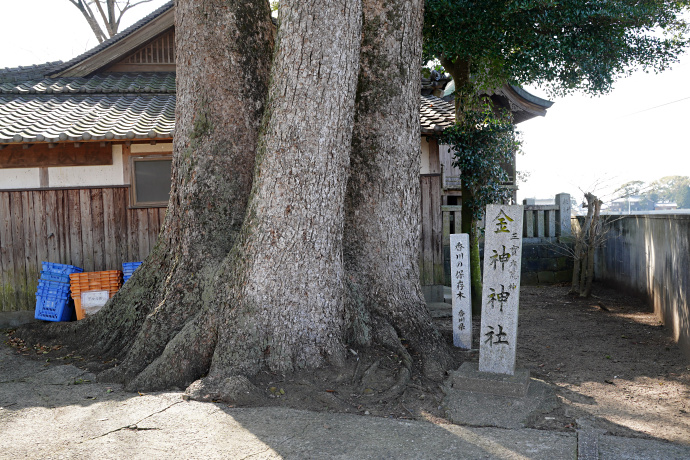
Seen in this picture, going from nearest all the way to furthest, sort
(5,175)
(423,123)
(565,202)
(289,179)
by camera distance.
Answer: (289,179)
(5,175)
(423,123)
(565,202)

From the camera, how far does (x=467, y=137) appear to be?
8.93m

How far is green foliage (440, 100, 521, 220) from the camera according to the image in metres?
8.93

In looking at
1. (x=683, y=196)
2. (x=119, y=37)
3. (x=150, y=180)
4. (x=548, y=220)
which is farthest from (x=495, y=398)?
(x=683, y=196)

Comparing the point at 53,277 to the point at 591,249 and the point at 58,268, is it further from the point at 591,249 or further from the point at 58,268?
the point at 591,249

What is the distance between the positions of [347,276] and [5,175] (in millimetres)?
6656

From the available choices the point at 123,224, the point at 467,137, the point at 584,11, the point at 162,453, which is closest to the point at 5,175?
the point at 123,224

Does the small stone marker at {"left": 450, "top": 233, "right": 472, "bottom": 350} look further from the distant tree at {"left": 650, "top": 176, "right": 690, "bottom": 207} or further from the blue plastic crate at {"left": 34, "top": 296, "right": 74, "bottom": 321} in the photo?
the distant tree at {"left": 650, "top": 176, "right": 690, "bottom": 207}

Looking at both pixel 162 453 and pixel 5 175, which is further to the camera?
pixel 5 175

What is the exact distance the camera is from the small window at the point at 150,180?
9.09 meters

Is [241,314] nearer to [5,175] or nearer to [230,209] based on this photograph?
[230,209]

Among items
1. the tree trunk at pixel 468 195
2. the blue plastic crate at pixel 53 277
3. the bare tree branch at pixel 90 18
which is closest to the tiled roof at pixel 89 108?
the blue plastic crate at pixel 53 277

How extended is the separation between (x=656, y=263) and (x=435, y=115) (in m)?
4.63

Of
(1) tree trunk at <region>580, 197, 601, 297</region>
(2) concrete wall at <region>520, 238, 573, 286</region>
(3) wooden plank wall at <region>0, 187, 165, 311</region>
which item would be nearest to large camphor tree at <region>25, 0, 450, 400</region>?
(3) wooden plank wall at <region>0, 187, 165, 311</region>

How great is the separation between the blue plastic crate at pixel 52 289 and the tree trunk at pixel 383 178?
17.9 feet
